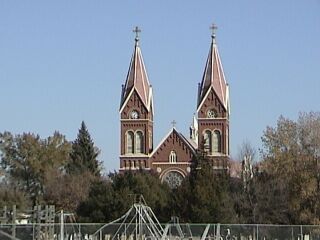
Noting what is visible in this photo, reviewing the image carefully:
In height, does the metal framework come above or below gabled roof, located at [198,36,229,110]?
below

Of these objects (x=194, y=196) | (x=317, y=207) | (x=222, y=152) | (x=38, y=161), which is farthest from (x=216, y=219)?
(x=222, y=152)

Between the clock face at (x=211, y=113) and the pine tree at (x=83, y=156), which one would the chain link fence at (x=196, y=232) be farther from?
the clock face at (x=211, y=113)

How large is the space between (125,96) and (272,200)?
51.7 meters

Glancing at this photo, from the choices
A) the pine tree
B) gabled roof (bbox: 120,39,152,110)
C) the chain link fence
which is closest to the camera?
the chain link fence

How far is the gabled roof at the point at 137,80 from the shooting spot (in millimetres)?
116938

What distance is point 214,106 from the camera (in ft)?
381

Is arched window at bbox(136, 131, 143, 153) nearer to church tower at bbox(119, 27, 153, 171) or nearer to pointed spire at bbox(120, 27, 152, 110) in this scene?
church tower at bbox(119, 27, 153, 171)

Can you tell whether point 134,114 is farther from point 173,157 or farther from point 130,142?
point 173,157

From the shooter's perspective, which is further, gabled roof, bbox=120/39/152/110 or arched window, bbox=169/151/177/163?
gabled roof, bbox=120/39/152/110

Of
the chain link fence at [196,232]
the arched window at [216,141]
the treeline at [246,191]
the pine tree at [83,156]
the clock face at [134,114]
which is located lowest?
the chain link fence at [196,232]

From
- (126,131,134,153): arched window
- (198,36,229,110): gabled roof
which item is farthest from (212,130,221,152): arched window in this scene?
(126,131,134,153): arched window

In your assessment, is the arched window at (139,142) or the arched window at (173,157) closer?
the arched window at (173,157)

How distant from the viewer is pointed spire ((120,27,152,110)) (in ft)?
384

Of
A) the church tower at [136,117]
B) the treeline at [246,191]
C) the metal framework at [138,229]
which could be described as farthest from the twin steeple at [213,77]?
the metal framework at [138,229]
